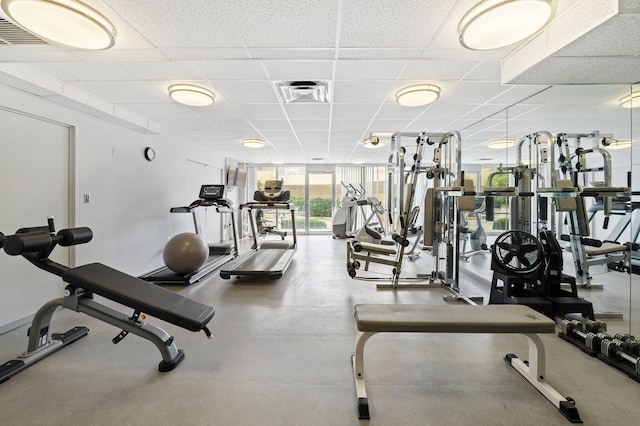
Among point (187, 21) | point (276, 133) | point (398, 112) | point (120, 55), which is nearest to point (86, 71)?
point (120, 55)

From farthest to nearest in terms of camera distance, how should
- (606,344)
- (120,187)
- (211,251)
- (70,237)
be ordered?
(211,251) → (120,187) → (606,344) → (70,237)

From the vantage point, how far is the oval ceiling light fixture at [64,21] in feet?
5.18

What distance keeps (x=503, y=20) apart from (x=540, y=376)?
2.24 meters

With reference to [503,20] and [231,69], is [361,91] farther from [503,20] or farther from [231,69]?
[503,20]

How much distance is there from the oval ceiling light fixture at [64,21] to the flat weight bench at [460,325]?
250cm

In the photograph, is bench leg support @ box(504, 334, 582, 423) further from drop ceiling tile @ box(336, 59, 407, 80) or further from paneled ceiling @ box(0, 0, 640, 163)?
drop ceiling tile @ box(336, 59, 407, 80)

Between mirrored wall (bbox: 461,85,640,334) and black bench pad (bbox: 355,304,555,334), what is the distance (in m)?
1.47

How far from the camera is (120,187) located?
12.8 ft

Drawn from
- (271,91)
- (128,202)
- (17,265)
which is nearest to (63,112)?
(128,202)

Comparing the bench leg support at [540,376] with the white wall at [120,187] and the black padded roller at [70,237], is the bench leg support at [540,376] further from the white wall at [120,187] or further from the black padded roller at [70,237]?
the white wall at [120,187]

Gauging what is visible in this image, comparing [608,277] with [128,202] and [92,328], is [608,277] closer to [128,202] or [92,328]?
[92,328]

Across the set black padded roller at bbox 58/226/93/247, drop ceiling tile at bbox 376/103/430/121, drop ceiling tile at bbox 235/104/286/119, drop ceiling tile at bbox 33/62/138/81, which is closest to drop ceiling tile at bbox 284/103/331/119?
drop ceiling tile at bbox 235/104/286/119

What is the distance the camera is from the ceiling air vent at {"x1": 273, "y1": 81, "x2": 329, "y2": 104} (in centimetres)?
299

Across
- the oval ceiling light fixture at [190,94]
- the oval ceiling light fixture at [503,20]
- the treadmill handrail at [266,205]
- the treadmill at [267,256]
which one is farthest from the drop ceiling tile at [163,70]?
the treadmill handrail at [266,205]
